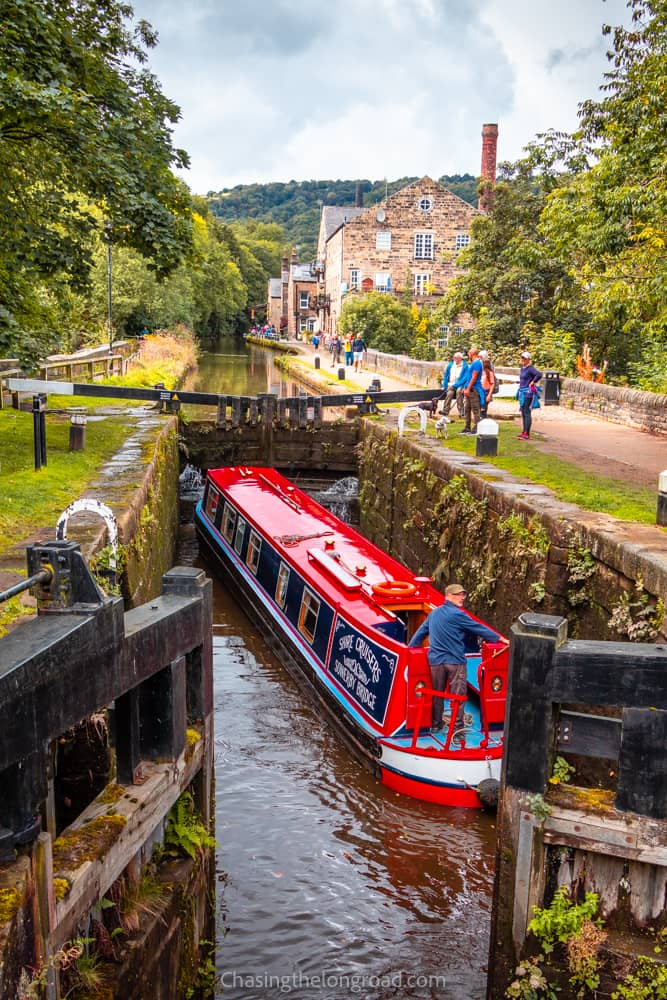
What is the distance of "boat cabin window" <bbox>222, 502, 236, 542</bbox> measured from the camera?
42.7ft

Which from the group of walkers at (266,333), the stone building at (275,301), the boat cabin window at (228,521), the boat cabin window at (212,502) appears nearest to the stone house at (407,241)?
the group of walkers at (266,333)

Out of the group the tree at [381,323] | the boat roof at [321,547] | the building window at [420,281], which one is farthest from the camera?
the building window at [420,281]

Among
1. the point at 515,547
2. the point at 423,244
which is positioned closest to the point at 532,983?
the point at 515,547

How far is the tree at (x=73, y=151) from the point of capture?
860 centimetres

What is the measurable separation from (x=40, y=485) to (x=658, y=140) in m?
10.1

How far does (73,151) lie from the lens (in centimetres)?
913

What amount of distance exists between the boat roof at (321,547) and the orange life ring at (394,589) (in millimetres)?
21

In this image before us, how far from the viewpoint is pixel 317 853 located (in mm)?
7027

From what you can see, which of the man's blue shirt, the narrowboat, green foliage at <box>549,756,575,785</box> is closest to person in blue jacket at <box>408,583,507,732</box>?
the man's blue shirt

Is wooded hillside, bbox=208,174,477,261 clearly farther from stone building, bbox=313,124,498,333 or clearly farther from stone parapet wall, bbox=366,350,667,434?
stone parapet wall, bbox=366,350,667,434

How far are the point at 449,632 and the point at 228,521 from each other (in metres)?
6.79

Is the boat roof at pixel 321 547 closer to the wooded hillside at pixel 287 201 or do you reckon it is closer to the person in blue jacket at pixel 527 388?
the person in blue jacket at pixel 527 388

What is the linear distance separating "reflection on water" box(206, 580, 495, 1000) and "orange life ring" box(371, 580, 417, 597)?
1.66 m

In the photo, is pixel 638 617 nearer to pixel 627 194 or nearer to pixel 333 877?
pixel 333 877
